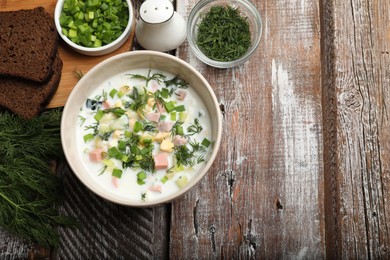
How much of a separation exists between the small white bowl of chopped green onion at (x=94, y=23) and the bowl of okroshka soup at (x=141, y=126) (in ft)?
0.62

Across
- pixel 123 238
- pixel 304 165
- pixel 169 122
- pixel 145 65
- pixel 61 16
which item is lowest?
pixel 123 238

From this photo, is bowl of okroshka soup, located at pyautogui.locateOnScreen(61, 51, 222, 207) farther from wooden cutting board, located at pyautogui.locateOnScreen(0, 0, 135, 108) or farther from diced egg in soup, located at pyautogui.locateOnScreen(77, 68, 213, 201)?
wooden cutting board, located at pyautogui.locateOnScreen(0, 0, 135, 108)

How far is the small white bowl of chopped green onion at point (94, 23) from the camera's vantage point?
2252mm

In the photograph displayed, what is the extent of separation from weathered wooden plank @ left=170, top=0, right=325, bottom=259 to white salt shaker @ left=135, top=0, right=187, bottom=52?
0.38ft

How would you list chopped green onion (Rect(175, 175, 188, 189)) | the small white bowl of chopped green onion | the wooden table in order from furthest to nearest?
1. the small white bowl of chopped green onion
2. the wooden table
3. chopped green onion (Rect(175, 175, 188, 189))

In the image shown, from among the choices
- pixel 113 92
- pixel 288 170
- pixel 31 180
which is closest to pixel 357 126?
pixel 288 170

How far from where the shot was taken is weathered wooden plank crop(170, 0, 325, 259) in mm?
2143

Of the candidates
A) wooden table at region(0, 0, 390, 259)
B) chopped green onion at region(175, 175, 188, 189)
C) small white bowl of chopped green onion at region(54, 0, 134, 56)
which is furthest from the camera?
small white bowl of chopped green onion at region(54, 0, 134, 56)

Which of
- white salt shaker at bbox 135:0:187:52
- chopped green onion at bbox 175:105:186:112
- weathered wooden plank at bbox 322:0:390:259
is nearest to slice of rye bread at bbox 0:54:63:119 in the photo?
white salt shaker at bbox 135:0:187:52

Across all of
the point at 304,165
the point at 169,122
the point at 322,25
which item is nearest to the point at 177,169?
the point at 169,122

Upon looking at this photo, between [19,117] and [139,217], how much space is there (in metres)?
0.58

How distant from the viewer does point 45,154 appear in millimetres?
2199

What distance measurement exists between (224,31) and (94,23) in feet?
1.63

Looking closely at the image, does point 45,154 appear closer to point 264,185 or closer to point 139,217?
point 139,217
